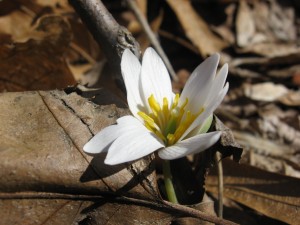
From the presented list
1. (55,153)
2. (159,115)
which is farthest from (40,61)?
(55,153)

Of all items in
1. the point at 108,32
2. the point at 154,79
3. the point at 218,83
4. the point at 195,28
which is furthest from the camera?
the point at 195,28

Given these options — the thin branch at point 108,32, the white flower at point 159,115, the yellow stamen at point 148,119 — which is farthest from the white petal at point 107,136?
the thin branch at point 108,32

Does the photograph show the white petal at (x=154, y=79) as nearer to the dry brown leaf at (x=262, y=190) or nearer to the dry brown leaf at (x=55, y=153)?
the dry brown leaf at (x=55, y=153)

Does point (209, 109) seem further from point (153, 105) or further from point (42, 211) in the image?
point (42, 211)

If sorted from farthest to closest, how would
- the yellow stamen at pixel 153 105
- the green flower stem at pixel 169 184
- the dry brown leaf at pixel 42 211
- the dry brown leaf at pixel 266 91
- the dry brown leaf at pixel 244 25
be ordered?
the dry brown leaf at pixel 244 25 < the dry brown leaf at pixel 266 91 < the yellow stamen at pixel 153 105 < the green flower stem at pixel 169 184 < the dry brown leaf at pixel 42 211

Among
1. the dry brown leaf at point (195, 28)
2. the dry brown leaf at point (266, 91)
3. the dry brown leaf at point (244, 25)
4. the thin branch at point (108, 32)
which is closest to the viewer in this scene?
the thin branch at point (108, 32)

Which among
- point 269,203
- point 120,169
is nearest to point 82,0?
point 120,169

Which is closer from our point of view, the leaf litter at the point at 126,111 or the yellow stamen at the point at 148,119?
the leaf litter at the point at 126,111
